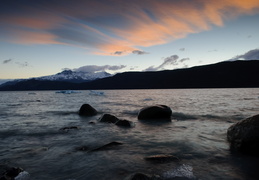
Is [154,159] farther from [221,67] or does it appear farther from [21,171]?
[221,67]

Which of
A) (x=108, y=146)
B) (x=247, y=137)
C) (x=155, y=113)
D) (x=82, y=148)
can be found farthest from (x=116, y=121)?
(x=247, y=137)

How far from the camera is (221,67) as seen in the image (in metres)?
178

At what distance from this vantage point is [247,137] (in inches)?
252

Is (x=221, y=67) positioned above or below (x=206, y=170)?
above

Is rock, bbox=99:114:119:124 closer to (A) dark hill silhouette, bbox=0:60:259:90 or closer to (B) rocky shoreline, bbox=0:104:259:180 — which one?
(B) rocky shoreline, bbox=0:104:259:180

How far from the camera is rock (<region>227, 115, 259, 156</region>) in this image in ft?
20.4

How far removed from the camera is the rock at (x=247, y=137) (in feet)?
20.4

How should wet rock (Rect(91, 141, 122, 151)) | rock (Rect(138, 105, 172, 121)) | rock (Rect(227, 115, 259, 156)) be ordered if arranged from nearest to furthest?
rock (Rect(227, 115, 259, 156))
wet rock (Rect(91, 141, 122, 151))
rock (Rect(138, 105, 172, 121))

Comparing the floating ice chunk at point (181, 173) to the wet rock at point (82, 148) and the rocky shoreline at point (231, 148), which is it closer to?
the rocky shoreline at point (231, 148)

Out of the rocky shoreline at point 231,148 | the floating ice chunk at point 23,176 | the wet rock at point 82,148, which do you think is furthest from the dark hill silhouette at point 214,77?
the floating ice chunk at point 23,176

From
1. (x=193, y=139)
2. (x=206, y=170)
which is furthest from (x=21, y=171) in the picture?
(x=193, y=139)

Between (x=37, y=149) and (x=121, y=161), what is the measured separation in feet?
12.3

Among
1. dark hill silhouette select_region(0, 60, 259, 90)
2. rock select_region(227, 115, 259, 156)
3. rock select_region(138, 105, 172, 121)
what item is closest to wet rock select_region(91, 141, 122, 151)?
rock select_region(227, 115, 259, 156)

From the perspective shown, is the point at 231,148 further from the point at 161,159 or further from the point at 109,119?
the point at 109,119
